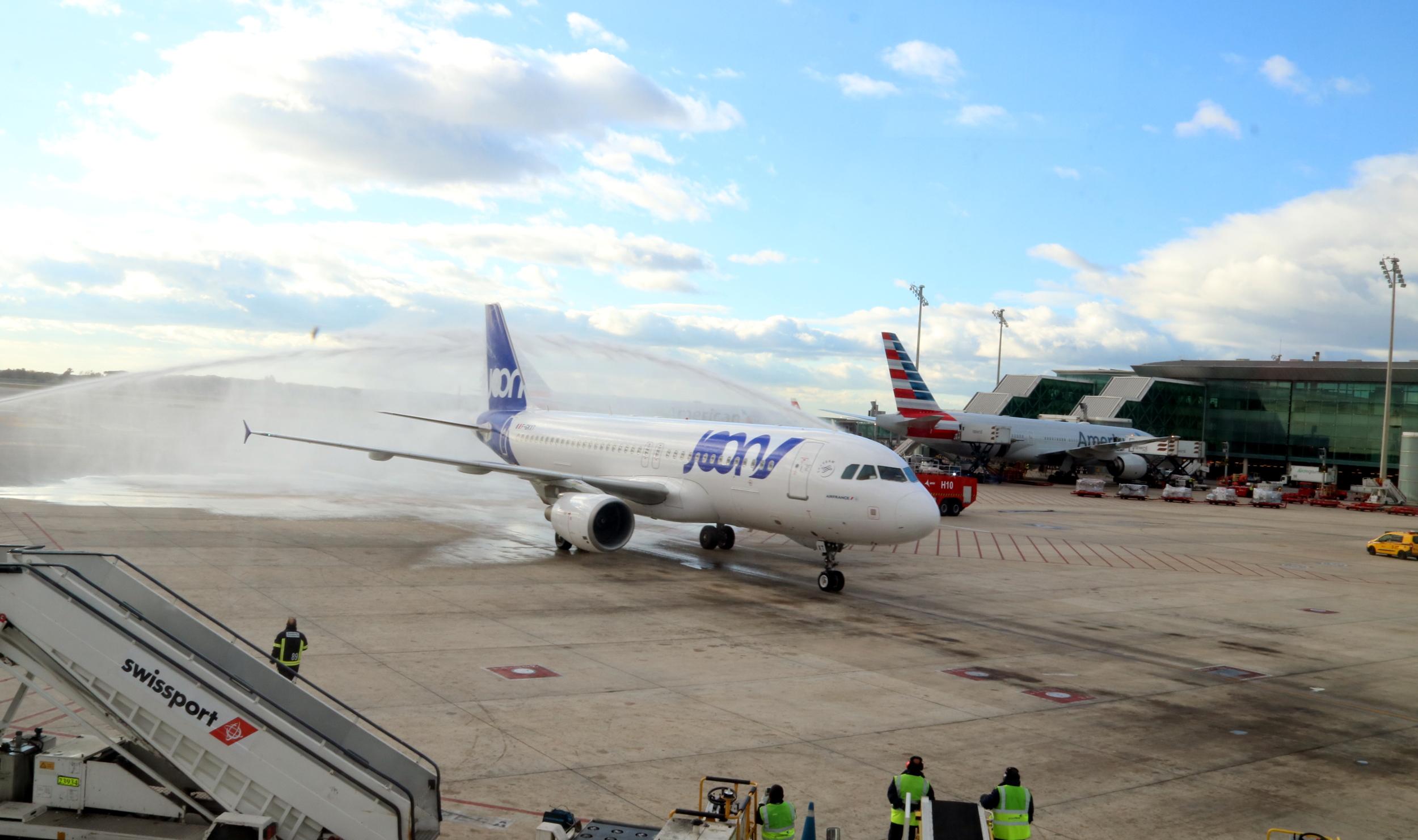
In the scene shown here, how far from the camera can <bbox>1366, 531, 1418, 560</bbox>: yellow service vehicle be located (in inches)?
1523

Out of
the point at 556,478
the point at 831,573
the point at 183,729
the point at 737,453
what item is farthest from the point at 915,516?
the point at 183,729

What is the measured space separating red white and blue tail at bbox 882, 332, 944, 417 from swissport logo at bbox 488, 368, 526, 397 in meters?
36.0

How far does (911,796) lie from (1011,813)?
85 cm

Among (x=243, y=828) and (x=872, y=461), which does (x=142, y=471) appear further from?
(x=243, y=828)

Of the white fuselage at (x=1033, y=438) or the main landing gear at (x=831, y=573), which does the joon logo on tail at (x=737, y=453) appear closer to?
the main landing gear at (x=831, y=573)

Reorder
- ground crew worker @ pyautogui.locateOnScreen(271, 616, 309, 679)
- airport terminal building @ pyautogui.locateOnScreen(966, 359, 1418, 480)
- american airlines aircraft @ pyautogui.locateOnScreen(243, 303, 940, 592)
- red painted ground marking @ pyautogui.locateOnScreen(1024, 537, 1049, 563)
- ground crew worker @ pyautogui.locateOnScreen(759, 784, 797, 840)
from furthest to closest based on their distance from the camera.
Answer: airport terminal building @ pyautogui.locateOnScreen(966, 359, 1418, 480) → red painted ground marking @ pyautogui.locateOnScreen(1024, 537, 1049, 563) → american airlines aircraft @ pyautogui.locateOnScreen(243, 303, 940, 592) → ground crew worker @ pyautogui.locateOnScreen(271, 616, 309, 679) → ground crew worker @ pyautogui.locateOnScreen(759, 784, 797, 840)

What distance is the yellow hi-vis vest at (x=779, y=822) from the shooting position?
7.84m

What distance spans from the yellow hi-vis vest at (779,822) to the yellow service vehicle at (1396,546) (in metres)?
40.6

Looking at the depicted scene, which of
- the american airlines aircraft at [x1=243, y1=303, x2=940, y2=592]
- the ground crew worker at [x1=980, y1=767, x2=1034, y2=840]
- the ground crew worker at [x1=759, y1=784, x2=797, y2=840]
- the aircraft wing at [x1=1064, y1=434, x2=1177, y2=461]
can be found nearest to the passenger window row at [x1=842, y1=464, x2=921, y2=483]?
the american airlines aircraft at [x1=243, y1=303, x2=940, y2=592]

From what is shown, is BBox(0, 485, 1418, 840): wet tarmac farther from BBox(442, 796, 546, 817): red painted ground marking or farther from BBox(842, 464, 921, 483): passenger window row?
BBox(842, 464, 921, 483): passenger window row

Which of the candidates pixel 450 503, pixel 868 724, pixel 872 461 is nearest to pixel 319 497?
pixel 450 503

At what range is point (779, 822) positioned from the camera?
7.84 m

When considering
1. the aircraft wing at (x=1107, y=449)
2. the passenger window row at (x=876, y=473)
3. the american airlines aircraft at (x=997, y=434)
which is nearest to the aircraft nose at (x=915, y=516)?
the passenger window row at (x=876, y=473)

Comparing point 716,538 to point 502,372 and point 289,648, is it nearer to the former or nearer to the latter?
point 502,372
